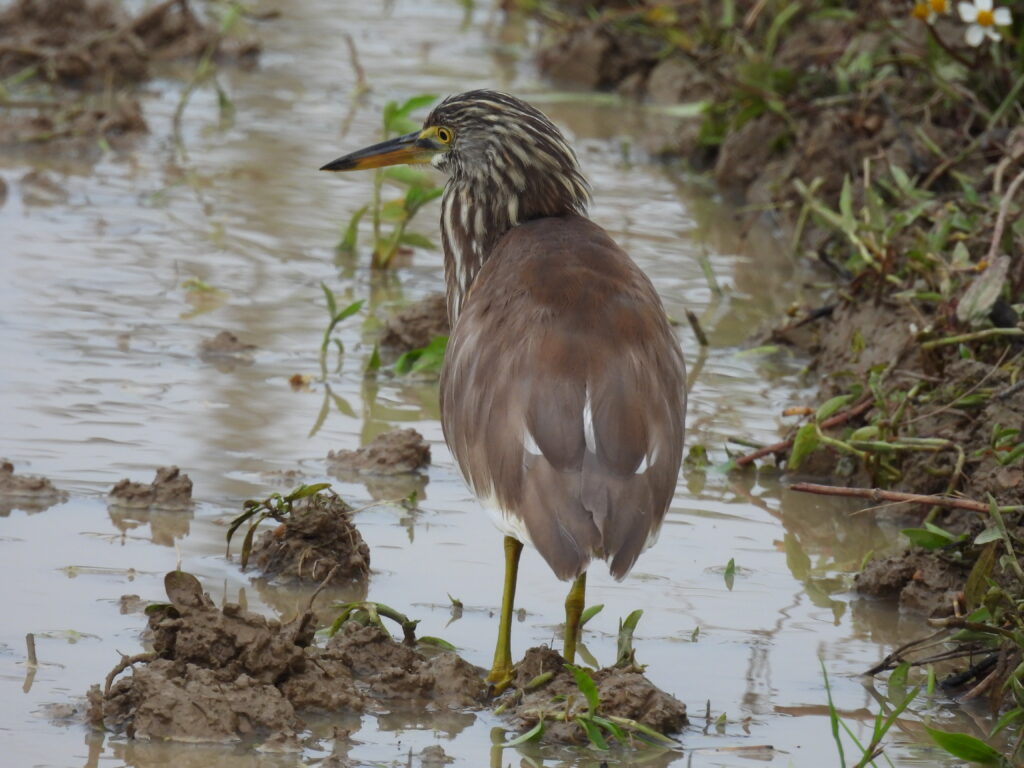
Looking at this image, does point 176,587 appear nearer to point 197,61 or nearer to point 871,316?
point 871,316

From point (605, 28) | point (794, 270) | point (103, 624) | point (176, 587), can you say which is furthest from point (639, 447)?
point (605, 28)

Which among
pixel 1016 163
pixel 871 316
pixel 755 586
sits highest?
pixel 1016 163

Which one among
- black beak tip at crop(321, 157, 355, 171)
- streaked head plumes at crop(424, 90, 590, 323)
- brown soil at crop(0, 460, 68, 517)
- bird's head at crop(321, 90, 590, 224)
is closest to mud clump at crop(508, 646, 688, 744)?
streaked head plumes at crop(424, 90, 590, 323)

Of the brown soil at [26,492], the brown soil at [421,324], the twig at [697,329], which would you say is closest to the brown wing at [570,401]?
the brown soil at [26,492]

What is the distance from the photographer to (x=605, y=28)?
12227 millimetres

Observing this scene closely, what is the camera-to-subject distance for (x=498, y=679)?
4.38m

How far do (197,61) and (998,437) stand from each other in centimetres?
832

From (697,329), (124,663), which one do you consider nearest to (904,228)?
(697,329)

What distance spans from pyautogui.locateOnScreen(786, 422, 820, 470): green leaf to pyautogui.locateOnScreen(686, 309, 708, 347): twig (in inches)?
55.1

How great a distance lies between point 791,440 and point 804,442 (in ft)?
0.74

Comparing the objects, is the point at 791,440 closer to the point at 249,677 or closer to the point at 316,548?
the point at 316,548

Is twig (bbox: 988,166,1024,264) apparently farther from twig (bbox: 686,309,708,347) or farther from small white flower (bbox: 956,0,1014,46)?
twig (bbox: 686,309,708,347)

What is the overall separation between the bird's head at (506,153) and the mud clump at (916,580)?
1456 mm

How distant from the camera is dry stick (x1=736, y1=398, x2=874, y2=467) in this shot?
5926 millimetres
